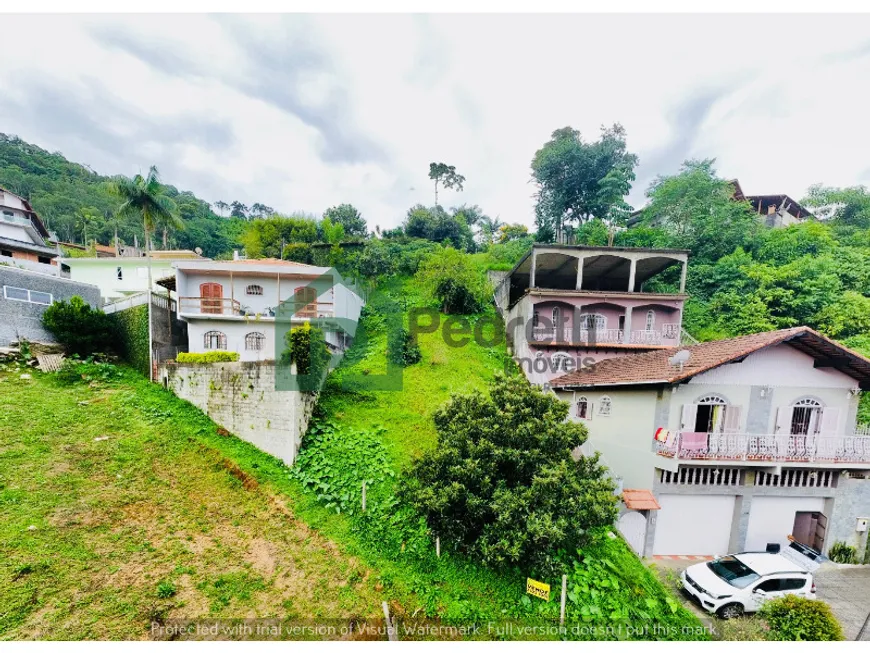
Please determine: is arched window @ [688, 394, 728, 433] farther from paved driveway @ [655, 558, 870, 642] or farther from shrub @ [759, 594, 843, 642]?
shrub @ [759, 594, 843, 642]

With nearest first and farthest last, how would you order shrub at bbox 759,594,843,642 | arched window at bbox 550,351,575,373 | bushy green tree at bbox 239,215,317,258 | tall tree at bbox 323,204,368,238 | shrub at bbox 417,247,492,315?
1. shrub at bbox 759,594,843,642
2. arched window at bbox 550,351,575,373
3. shrub at bbox 417,247,492,315
4. bushy green tree at bbox 239,215,317,258
5. tall tree at bbox 323,204,368,238

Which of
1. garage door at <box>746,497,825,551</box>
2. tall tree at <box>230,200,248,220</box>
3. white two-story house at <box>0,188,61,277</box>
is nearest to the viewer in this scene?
garage door at <box>746,497,825,551</box>

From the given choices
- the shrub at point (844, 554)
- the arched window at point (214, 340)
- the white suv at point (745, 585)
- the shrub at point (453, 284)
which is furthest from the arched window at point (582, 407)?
the arched window at point (214, 340)

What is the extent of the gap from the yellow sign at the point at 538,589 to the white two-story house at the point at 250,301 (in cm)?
1225

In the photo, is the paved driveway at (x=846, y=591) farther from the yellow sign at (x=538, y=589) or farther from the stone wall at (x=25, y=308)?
the stone wall at (x=25, y=308)

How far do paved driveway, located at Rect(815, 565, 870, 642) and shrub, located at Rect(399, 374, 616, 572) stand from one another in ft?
22.8

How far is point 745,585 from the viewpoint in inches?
309

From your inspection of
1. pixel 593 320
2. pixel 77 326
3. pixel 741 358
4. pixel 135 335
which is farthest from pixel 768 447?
pixel 77 326

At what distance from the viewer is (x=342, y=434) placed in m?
10.9

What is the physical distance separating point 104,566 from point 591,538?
1044 cm

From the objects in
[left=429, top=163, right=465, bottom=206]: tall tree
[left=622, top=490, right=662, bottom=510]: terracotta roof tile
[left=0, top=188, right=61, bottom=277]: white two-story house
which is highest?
[left=429, top=163, right=465, bottom=206]: tall tree

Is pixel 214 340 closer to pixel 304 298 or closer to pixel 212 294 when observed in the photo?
pixel 212 294

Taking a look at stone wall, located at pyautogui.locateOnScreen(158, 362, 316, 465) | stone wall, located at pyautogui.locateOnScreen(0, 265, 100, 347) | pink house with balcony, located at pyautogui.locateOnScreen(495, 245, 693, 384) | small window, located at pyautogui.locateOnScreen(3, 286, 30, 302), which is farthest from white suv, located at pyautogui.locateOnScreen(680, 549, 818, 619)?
small window, located at pyautogui.locateOnScreen(3, 286, 30, 302)

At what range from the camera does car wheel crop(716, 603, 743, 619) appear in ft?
25.4
